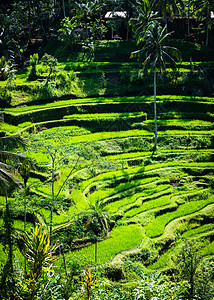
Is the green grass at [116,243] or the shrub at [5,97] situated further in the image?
the shrub at [5,97]

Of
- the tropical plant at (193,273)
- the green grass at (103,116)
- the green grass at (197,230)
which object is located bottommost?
the tropical plant at (193,273)

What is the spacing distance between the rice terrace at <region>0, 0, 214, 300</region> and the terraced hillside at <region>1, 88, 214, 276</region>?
88 mm

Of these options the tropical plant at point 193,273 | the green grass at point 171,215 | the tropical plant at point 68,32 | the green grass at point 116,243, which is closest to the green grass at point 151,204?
the green grass at point 171,215

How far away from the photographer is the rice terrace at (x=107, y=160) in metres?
11.6

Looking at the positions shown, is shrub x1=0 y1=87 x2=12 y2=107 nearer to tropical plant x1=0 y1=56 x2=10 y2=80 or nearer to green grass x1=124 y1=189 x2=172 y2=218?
tropical plant x1=0 y1=56 x2=10 y2=80

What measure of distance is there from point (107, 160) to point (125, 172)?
221 centimetres

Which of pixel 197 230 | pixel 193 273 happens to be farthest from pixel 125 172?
pixel 193 273

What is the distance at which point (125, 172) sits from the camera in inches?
875

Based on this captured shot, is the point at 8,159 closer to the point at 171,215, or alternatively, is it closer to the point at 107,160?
the point at 107,160

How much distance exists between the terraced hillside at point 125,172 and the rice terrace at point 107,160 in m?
0.09

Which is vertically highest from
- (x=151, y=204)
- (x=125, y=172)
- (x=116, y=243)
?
(x=125, y=172)

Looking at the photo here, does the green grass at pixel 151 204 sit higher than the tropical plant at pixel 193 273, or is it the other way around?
the green grass at pixel 151 204

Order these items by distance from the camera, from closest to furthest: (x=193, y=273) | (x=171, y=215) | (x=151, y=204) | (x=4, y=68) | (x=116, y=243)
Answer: (x=193, y=273) → (x=116, y=243) → (x=171, y=215) → (x=151, y=204) → (x=4, y=68)

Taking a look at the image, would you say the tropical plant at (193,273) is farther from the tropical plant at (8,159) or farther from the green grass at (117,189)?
the green grass at (117,189)
